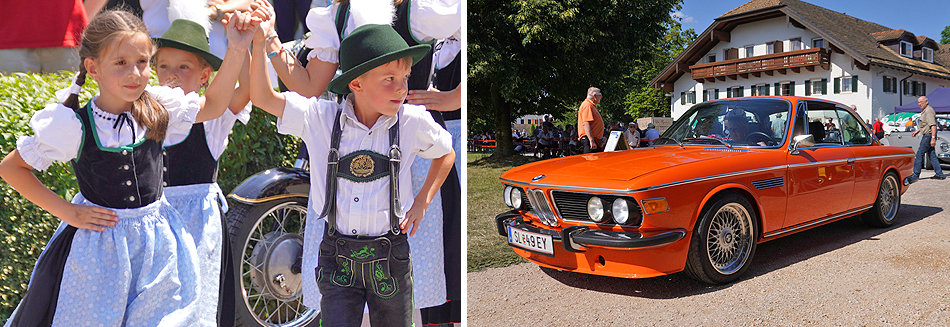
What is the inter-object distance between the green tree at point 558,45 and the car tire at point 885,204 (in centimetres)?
1026

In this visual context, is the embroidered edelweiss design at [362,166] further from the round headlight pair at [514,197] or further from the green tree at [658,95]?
the green tree at [658,95]

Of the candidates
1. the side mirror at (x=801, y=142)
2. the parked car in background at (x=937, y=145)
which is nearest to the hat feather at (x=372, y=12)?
the side mirror at (x=801, y=142)

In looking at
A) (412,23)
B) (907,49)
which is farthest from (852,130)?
(907,49)

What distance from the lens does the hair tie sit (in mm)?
2115

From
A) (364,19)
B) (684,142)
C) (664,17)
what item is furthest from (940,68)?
(364,19)

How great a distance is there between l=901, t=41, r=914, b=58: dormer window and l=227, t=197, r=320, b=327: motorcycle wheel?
43.3m

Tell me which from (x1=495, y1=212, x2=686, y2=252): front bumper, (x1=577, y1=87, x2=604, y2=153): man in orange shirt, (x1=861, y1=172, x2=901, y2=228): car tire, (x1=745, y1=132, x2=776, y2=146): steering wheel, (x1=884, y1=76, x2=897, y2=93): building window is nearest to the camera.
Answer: (x1=495, y1=212, x2=686, y2=252): front bumper

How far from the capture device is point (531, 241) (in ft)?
15.0

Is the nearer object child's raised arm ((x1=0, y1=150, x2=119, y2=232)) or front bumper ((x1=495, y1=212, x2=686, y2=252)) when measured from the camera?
child's raised arm ((x1=0, y1=150, x2=119, y2=232))

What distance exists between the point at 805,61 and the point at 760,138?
31.4m

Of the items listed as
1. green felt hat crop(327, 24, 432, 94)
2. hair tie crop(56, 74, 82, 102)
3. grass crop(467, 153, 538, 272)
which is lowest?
grass crop(467, 153, 538, 272)

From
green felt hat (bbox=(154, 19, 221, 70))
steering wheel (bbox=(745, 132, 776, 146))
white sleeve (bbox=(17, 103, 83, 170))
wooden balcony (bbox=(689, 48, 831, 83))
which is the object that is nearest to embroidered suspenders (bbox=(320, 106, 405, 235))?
green felt hat (bbox=(154, 19, 221, 70))

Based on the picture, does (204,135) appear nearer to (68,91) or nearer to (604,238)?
(68,91)

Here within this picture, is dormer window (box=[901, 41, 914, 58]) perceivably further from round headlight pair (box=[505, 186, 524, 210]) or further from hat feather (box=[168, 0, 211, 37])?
hat feather (box=[168, 0, 211, 37])
